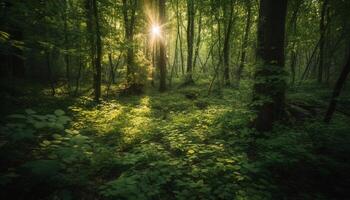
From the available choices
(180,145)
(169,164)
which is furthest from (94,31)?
(169,164)

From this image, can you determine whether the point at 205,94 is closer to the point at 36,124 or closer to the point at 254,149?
the point at 254,149

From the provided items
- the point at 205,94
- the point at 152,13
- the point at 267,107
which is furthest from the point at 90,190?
the point at 152,13

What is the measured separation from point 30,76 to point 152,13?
1292 cm

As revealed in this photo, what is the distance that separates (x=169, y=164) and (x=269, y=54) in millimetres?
3979

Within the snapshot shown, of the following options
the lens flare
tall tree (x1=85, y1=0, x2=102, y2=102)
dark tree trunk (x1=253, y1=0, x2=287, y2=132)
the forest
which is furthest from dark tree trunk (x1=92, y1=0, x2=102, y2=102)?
dark tree trunk (x1=253, y1=0, x2=287, y2=132)

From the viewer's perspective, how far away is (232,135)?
6121mm

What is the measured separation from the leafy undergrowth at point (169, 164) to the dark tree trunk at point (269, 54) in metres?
0.56

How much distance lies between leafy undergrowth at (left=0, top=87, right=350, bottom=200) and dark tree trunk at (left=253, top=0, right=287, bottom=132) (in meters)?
0.56

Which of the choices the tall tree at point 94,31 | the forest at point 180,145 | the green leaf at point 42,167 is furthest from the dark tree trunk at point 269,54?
the tall tree at point 94,31

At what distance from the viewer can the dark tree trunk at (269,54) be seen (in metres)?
5.47

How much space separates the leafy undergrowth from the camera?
9.38 feet

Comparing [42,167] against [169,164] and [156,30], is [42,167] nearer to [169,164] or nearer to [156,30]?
[169,164]

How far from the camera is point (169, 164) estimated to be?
12.9 feet

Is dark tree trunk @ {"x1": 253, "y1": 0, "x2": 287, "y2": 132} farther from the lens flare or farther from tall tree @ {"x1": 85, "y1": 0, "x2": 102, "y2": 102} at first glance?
the lens flare
